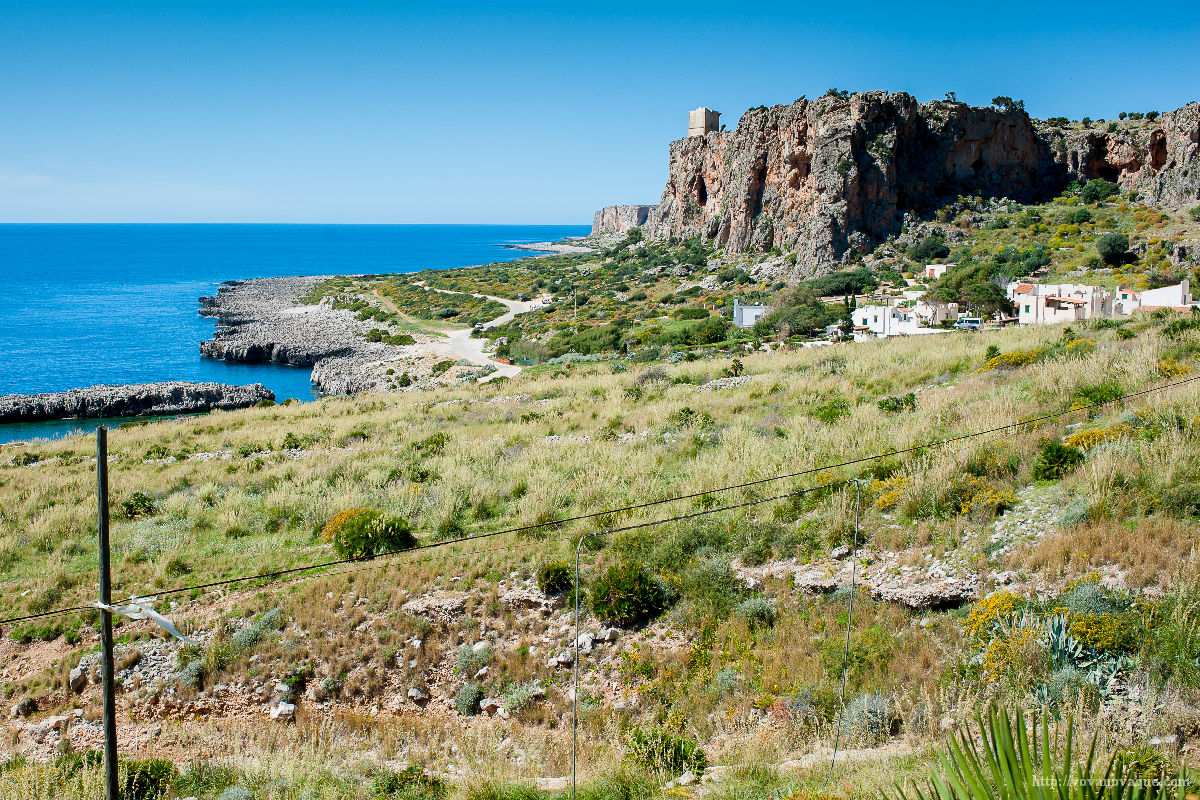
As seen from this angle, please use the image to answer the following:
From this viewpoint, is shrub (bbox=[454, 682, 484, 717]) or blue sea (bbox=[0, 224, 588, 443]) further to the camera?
blue sea (bbox=[0, 224, 588, 443])

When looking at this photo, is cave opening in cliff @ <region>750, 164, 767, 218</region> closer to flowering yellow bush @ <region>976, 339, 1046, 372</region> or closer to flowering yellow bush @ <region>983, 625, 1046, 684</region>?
flowering yellow bush @ <region>976, 339, 1046, 372</region>

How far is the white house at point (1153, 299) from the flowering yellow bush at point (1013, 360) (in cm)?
1556

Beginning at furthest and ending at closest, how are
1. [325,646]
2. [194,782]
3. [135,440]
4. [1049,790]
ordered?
1. [135,440]
2. [325,646]
3. [194,782]
4. [1049,790]

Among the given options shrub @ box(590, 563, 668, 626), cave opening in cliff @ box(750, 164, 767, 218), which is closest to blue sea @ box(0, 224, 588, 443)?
shrub @ box(590, 563, 668, 626)

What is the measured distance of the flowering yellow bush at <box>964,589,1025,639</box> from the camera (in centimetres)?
766

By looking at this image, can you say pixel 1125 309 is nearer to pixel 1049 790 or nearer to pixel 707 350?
pixel 707 350

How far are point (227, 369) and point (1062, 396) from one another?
5675 centimetres

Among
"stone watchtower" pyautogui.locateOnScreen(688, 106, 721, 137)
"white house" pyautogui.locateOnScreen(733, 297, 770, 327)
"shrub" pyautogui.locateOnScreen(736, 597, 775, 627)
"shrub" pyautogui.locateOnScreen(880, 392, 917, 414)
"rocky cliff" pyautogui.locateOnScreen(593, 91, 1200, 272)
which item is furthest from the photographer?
"stone watchtower" pyautogui.locateOnScreen(688, 106, 721, 137)

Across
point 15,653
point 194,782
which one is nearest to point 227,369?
point 15,653

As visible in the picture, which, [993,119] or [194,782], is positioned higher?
[993,119]

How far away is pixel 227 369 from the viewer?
2229 inches

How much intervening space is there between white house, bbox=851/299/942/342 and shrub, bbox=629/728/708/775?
102 feet

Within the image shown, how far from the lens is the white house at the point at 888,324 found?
36000 millimetres

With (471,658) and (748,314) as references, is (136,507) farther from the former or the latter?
(748,314)
